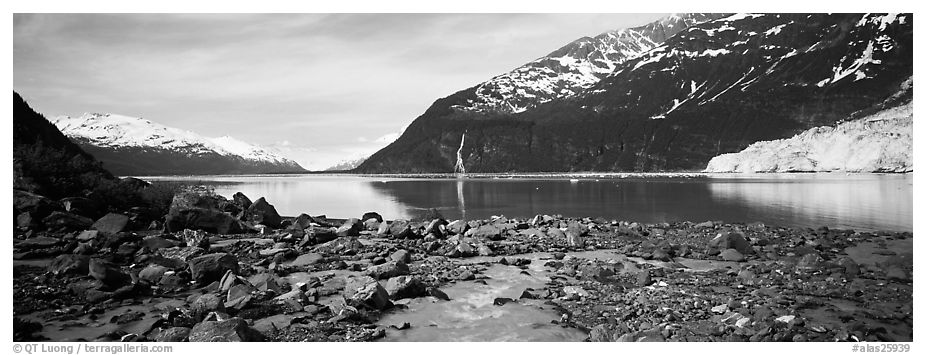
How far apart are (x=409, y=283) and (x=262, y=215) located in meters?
15.7

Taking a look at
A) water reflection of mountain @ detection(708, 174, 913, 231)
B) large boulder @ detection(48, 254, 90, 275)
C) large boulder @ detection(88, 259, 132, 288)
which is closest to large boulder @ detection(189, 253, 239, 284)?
large boulder @ detection(88, 259, 132, 288)

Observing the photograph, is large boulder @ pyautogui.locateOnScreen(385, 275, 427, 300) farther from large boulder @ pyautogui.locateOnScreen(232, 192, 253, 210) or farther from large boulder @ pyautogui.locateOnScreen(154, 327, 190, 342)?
large boulder @ pyautogui.locateOnScreen(232, 192, 253, 210)

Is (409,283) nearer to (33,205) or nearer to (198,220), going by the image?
(198,220)

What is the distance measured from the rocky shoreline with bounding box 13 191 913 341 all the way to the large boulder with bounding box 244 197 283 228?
4236mm

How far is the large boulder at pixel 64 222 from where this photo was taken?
1551 cm

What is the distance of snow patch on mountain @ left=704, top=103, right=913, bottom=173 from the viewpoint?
59344mm

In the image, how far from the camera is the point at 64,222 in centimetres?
1585

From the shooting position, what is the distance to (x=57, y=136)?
32.0 metres

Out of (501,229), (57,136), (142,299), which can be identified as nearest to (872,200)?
(501,229)

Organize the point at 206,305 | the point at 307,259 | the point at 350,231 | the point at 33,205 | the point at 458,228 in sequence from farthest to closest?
the point at 458,228, the point at 350,231, the point at 33,205, the point at 307,259, the point at 206,305

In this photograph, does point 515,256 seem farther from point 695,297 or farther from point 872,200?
point 872,200

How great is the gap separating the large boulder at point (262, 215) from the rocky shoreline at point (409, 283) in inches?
167

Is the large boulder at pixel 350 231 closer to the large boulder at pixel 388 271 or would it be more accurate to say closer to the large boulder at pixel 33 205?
the large boulder at pixel 388 271

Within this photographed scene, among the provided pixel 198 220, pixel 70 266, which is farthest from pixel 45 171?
pixel 70 266
